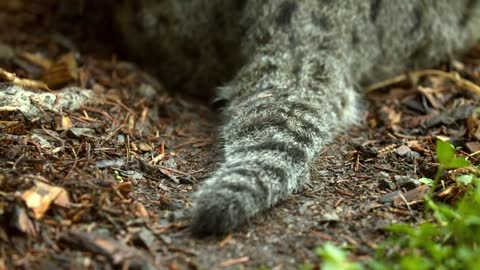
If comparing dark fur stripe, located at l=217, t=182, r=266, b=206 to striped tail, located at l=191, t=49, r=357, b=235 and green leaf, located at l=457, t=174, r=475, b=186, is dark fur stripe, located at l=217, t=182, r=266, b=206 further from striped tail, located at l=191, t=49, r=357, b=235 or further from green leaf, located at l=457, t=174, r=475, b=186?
green leaf, located at l=457, t=174, r=475, b=186

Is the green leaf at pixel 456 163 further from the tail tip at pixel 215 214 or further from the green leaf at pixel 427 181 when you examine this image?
the tail tip at pixel 215 214

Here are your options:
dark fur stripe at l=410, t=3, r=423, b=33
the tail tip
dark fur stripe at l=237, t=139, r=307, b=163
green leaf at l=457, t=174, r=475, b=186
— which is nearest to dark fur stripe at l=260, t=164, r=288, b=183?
dark fur stripe at l=237, t=139, r=307, b=163

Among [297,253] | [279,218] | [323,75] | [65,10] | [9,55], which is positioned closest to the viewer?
[297,253]

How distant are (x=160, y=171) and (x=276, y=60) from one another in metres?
1.24

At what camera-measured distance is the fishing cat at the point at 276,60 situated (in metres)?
3.23

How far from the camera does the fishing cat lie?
3.23 metres

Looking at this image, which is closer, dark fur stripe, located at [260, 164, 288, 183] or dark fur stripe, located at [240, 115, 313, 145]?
dark fur stripe, located at [260, 164, 288, 183]

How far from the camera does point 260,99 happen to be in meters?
4.08

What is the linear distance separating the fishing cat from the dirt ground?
159mm

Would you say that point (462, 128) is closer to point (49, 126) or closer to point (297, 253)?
point (297, 253)

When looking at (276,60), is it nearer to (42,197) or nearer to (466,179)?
(466,179)

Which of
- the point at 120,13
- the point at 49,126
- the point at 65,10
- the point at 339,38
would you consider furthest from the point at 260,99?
the point at 65,10

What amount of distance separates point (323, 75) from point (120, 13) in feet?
7.17

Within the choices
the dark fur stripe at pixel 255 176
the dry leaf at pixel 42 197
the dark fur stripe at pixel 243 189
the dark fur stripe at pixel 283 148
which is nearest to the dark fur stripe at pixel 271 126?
the dark fur stripe at pixel 283 148
